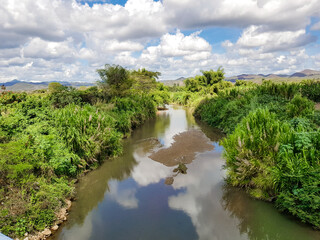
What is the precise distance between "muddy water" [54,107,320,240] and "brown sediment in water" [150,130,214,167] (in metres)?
0.14

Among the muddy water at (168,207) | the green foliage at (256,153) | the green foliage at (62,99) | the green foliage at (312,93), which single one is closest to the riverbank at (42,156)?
the muddy water at (168,207)

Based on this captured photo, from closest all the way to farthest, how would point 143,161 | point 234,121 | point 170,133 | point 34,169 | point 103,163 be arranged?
point 34,169, point 103,163, point 143,161, point 234,121, point 170,133

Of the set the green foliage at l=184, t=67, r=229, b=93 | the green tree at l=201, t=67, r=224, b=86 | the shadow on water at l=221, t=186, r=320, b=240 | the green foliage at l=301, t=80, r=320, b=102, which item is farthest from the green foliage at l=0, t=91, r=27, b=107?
the green tree at l=201, t=67, r=224, b=86

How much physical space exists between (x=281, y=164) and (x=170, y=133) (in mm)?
13101

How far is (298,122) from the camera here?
913 centimetres

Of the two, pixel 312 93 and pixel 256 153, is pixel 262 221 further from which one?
pixel 312 93

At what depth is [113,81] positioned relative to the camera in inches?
966

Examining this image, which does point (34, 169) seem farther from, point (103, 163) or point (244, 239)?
point (244, 239)

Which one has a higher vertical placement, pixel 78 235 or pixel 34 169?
pixel 34 169

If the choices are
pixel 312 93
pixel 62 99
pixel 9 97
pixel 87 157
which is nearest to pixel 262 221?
pixel 87 157

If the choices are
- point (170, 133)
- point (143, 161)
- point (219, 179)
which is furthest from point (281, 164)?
point (170, 133)

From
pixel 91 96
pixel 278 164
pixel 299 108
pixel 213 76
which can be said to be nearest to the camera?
pixel 278 164

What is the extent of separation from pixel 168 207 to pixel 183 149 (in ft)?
22.0

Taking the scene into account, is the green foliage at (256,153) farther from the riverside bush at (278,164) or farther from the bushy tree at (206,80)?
the bushy tree at (206,80)
